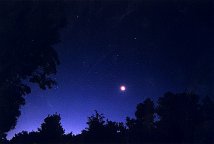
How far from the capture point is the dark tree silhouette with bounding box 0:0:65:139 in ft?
89.1

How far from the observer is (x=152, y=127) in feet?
124

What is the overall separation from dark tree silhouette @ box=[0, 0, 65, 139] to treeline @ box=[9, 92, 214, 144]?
25.7 feet

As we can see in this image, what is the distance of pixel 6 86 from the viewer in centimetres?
2758

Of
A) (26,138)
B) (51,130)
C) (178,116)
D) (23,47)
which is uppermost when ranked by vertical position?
(23,47)

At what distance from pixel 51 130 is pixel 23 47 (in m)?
13.9

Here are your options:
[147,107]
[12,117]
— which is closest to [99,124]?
[147,107]

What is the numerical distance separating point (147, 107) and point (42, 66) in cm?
1964

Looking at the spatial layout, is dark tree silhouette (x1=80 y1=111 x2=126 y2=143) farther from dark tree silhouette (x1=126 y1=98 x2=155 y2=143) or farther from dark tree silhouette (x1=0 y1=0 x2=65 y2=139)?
dark tree silhouette (x1=0 y1=0 x2=65 y2=139)

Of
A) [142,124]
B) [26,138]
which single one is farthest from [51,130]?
[142,124]

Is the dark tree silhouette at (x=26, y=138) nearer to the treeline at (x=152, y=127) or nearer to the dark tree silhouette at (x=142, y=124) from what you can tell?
the treeline at (x=152, y=127)

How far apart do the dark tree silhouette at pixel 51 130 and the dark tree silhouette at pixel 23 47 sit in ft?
28.2

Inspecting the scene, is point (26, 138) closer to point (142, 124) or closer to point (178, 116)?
point (142, 124)

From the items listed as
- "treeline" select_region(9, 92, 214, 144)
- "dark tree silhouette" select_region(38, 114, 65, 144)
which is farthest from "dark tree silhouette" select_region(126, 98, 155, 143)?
"dark tree silhouette" select_region(38, 114, 65, 144)

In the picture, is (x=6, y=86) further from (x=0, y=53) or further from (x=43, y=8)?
(x=43, y=8)
